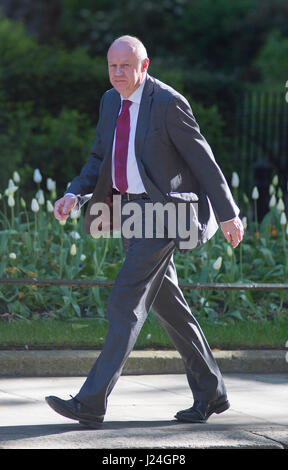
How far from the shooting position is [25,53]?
12555 millimetres

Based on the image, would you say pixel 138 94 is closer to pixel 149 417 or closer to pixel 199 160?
pixel 199 160

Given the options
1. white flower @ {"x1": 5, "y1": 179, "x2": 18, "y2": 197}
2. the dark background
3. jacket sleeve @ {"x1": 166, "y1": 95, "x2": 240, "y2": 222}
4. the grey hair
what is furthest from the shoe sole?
the dark background

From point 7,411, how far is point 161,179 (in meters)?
1.50

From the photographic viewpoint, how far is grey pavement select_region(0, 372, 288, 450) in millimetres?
4500

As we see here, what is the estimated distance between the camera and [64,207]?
4.80 meters

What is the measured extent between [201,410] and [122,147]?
1399 millimetres

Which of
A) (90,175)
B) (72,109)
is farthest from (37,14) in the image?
(90,175)

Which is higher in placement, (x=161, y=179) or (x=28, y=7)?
(x=28, y=7)

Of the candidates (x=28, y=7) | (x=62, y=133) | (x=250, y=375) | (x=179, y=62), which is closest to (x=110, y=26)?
(x=179, y=62)

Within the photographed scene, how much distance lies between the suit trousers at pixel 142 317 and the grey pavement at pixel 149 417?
0.68ft

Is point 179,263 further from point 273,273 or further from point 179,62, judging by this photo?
point 179,62

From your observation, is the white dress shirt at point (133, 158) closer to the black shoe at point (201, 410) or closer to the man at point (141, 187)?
the man at point (141, 187)

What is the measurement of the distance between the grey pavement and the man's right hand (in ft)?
3.38

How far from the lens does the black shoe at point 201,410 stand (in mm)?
5004
